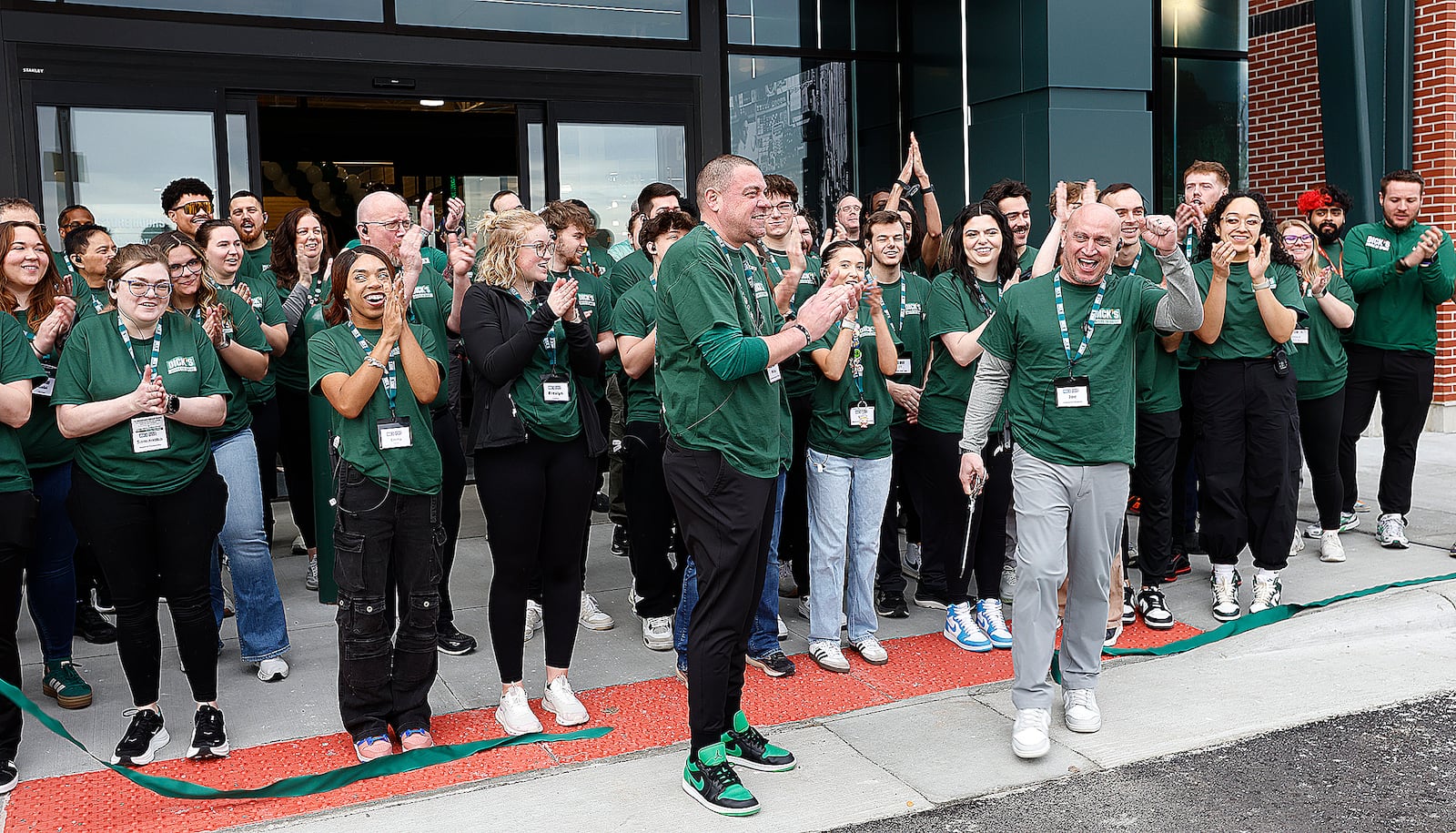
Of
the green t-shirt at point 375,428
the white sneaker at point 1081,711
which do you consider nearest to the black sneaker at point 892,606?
the white sneaker at point 1081,711

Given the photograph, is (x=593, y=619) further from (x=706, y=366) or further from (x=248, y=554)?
(x=706, y=366)

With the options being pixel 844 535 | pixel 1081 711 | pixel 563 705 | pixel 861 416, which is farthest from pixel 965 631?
pixel 563 705

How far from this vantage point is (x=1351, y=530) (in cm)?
765

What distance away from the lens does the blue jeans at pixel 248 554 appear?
16.7 feet

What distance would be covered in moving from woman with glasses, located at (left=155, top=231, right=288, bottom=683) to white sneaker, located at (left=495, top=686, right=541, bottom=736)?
4.13ft

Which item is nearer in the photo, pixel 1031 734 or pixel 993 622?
pixel 1031 734

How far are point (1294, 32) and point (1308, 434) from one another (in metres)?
6.22

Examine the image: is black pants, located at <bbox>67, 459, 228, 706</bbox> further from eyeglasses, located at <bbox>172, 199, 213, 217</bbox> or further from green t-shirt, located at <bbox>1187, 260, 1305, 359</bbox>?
green t-shirt, located at <bbox>1187, 260, 1305, 359</bbox>

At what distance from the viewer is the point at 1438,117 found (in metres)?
10.8

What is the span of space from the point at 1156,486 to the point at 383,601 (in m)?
3.71

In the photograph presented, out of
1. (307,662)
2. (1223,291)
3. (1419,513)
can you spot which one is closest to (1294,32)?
(1419,513)

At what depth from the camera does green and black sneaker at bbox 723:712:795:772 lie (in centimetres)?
418

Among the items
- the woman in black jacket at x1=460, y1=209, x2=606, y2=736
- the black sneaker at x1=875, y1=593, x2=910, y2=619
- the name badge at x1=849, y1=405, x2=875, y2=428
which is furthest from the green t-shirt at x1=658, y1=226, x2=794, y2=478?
the black sneaker at x1=875, y1=593, x2=910, y2=619


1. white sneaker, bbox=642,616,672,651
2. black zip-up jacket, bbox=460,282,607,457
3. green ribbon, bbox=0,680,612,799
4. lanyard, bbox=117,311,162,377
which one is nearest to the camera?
green ribbon, bbox=0,680,612,799
